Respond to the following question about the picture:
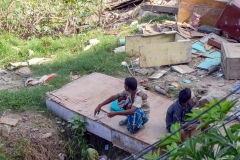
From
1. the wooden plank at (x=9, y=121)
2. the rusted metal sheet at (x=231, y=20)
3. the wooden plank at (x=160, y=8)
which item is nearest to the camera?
the wooden plank at (x=9, y=121)

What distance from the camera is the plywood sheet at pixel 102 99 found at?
512 cm

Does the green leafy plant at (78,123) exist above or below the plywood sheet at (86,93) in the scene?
below

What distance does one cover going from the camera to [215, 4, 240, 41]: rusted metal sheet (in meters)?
8.11

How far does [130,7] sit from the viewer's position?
496 inches

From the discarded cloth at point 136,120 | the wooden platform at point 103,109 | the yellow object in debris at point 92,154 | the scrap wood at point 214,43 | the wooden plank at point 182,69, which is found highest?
the scrap wood at point 214,43

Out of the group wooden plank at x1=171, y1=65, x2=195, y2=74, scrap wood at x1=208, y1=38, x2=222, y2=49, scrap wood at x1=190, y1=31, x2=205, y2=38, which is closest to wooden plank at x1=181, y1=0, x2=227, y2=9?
scrap wood at x1=190, y1=31, x2=205, y2=38

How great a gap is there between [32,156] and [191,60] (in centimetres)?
369

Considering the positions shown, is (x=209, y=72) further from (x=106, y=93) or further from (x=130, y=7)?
(x=130, y=7)

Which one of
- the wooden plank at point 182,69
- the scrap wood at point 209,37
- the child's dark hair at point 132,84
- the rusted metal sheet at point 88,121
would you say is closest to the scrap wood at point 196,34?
the scrap wood at point 209,37

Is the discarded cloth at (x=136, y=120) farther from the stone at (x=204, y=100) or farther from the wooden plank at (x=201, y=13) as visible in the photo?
the wooden plank at (x=201, y=13)

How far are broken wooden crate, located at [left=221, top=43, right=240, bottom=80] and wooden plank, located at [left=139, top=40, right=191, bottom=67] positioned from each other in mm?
747

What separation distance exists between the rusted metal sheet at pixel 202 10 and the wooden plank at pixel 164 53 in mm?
2009

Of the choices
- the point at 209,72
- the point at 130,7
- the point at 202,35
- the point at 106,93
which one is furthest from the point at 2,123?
the point at 130,7

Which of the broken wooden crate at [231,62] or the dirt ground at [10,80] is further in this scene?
the dirt ground at [10,80]
